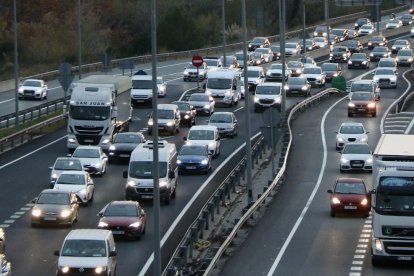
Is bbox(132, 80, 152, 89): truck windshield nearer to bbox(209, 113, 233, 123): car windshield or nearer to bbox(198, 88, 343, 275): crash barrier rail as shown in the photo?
bbox(198, 88, 343, 275): crash barrier rail

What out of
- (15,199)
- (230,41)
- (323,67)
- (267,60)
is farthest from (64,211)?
(230,41)

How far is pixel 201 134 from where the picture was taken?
59.4m

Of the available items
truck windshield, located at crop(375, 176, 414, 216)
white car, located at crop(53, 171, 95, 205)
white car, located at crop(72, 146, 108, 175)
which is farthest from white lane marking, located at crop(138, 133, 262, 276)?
truck windshield, located at crop(375, 176, 414, 216)

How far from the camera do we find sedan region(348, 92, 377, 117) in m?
73.8

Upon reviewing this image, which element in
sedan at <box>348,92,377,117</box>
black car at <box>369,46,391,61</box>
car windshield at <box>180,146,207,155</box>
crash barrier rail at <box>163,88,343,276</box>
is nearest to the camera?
crash barrier rail at <box>163,88,343,276</box>

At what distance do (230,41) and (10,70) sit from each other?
31.7 meters

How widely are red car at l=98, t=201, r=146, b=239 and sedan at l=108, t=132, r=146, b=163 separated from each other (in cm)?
1572

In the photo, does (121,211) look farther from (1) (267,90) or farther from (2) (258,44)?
(2) (258,44)

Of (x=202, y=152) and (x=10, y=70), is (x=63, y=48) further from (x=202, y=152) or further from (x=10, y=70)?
(x=202, y=152)

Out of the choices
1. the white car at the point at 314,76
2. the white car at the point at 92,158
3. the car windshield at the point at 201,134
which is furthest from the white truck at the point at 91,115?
the white car at the point at 314,76

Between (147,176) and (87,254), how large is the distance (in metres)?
13.7

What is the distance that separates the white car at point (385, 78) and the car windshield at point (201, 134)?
31893 millimetres

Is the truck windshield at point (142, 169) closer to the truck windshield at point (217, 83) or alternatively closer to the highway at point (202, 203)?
the highway at point (202, 203)

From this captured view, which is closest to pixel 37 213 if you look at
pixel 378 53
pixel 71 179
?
pixel 71 179
